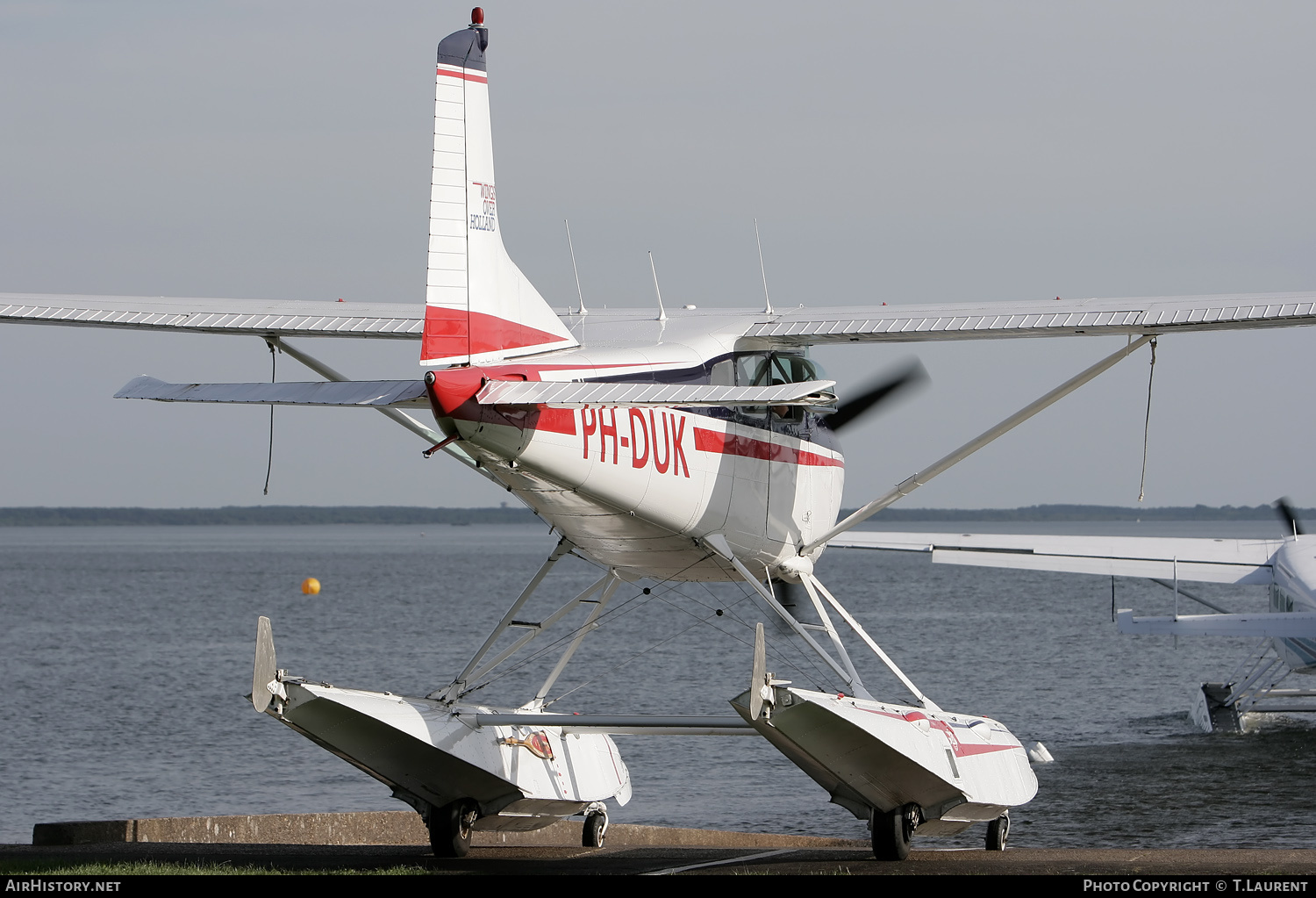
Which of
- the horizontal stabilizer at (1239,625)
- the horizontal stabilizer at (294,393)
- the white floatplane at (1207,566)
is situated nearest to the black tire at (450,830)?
the horizontal stabilizer at (294,393)

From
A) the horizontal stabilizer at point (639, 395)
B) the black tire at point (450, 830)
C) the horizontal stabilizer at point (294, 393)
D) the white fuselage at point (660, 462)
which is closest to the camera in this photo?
the horizontal stabilizer at point (639, 395)

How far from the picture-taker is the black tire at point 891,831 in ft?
31.0

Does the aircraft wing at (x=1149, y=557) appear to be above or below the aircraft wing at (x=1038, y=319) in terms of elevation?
below

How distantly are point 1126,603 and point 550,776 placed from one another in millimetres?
68070

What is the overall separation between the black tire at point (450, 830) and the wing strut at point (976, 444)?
3.14 m

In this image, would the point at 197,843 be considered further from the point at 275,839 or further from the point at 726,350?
the point at 726,350

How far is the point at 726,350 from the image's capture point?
1026 cm

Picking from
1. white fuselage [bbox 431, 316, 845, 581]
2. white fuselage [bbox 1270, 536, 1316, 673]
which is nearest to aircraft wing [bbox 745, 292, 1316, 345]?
white fuselage [bbox 431, 316, 845, 581]

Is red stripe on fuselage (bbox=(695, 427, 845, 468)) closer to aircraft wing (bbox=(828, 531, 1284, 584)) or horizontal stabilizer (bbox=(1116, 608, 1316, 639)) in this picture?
horizontal stabilizer (bbox=(1116, 608, 1316, 639))

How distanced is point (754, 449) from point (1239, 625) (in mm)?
12893

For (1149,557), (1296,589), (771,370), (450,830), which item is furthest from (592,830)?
(1149,557)

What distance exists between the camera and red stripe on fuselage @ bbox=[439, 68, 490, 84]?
8477 mm

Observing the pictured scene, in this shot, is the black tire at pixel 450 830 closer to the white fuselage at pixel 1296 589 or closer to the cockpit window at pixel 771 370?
the cockpit window at pixel 771 370

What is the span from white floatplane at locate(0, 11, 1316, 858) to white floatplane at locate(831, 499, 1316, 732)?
10496 mm
